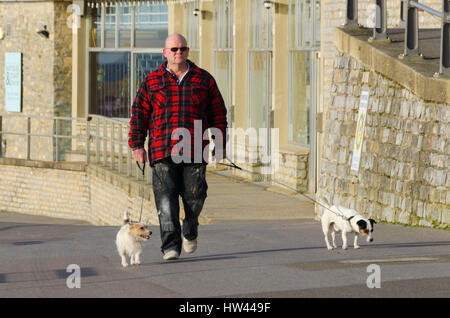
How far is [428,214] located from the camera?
481 inches

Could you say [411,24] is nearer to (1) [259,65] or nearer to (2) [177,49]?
(2) [177,49]

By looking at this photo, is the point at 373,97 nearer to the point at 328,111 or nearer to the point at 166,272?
the point at 328,111

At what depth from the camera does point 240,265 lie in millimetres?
9539

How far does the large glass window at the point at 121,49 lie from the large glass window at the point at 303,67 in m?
7.63

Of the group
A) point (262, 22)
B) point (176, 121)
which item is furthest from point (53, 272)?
point (262, 22)

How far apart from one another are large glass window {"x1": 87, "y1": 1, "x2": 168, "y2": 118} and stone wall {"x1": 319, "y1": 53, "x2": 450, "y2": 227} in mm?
12623

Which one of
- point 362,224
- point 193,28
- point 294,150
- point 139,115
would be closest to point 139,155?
point 139,115

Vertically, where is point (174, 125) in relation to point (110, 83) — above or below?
below

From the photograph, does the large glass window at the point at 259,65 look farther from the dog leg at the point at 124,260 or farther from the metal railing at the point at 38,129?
the dog leg at the point at 124,260

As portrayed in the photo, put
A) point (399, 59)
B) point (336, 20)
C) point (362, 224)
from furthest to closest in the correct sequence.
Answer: point (336, 20) < point (399, 59) < point (362, 224)

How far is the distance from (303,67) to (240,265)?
33.2 ft

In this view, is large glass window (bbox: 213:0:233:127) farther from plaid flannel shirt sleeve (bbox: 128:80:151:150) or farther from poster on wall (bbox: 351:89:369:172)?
plaid flannel shirt sleeve (bbox: 128:80:151:150)

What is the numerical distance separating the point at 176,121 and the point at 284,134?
1087 centimetres

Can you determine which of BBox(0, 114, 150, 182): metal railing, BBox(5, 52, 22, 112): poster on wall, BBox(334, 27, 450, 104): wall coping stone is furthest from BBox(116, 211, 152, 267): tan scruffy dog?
BBox(5, 52, 22, 112): poster on wall
